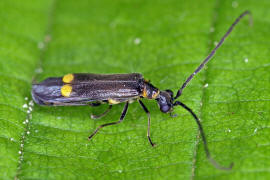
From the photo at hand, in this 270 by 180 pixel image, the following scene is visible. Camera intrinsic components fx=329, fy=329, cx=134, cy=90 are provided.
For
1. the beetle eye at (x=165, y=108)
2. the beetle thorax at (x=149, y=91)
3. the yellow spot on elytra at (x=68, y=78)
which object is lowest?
the beetle eye at (x=165, y=108)

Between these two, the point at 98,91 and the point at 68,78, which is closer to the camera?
the point at 98,91

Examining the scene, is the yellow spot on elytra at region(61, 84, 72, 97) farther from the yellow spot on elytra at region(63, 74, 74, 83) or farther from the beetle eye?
the beetle eye

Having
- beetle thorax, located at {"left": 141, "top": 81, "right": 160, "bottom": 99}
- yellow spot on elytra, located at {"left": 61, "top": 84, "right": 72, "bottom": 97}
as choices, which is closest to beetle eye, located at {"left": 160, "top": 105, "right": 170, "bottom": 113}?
beetle thorax, located at {"left": 141, "top": 81, "right": 160, "bottom": 99}

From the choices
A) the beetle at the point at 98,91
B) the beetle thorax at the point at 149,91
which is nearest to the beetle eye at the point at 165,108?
the beetle at the point at 98,91

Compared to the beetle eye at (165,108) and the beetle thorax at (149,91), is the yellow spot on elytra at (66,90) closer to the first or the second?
the beetle thorax at (149,91)

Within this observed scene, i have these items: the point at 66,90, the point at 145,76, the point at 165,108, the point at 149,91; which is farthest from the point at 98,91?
the point at 165,108

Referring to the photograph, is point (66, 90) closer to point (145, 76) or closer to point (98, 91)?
point (98, 91)
